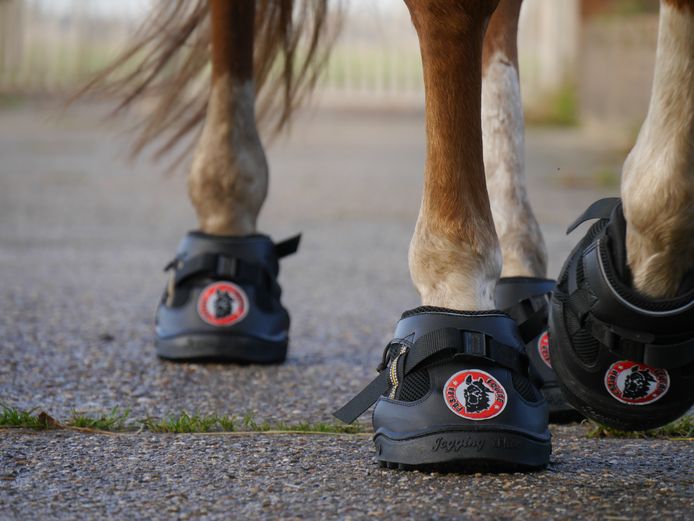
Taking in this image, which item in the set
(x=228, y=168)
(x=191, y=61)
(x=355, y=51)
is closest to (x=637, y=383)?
(x=228, y=168)

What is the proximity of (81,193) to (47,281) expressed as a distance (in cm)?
318

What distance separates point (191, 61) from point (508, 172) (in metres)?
1.02

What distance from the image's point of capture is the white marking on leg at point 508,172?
7.61 ft

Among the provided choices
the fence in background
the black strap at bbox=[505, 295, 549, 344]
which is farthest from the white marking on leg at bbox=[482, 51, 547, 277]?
the fence in background

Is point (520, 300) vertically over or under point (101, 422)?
over

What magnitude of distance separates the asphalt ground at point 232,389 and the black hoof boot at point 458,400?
0.03m

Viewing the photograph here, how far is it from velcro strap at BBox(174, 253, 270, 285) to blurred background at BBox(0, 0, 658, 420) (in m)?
0.21

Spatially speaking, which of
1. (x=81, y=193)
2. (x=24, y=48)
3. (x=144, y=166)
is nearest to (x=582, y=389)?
(x=81, y=193)

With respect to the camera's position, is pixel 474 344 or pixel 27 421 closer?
pixel 474 344

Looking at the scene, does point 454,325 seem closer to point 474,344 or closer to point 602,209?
point 474,344

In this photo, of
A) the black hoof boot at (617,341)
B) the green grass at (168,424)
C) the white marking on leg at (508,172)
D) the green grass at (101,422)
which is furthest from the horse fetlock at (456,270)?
the green grass at (101,422)

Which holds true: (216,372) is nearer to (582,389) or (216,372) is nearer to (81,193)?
(582,389)

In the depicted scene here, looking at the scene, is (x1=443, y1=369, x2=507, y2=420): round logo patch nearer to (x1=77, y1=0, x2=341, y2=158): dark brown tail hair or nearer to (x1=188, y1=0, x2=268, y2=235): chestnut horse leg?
(x1=188, y1=0, x2=268, y2=235): chestnut horse leg

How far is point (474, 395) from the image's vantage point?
1.71m
